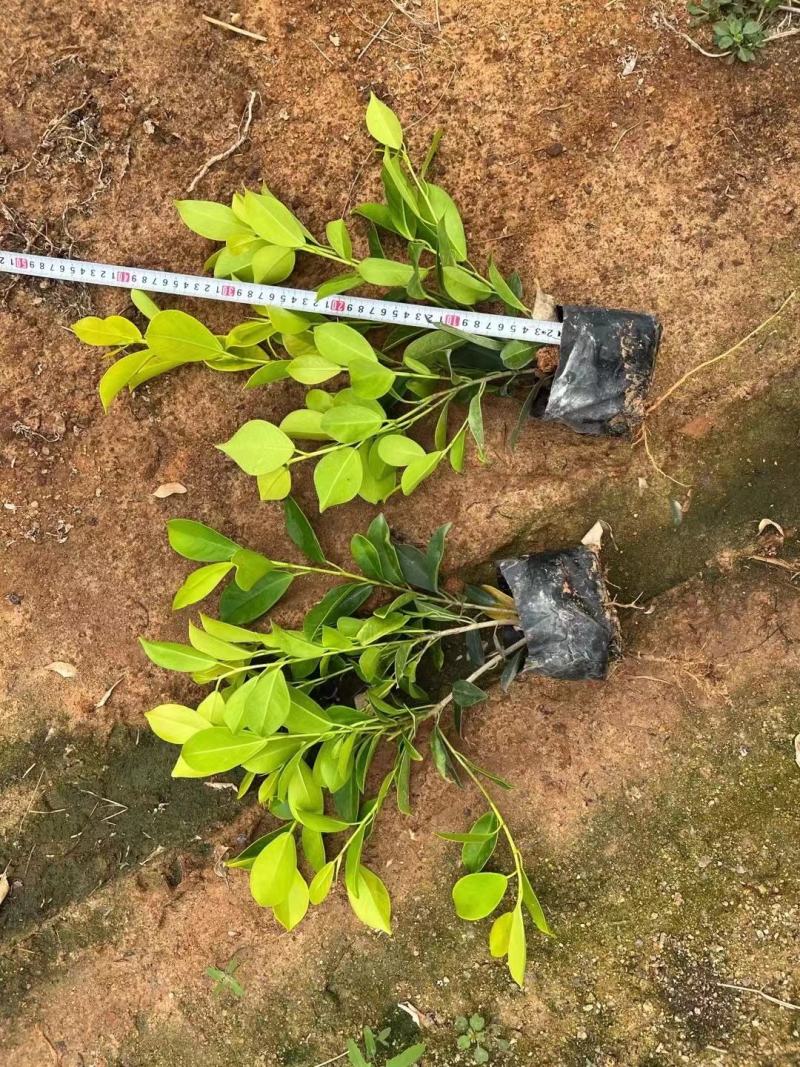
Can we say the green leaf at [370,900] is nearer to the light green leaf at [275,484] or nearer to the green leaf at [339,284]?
the light green leaf at [275,484]

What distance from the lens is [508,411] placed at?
195cm

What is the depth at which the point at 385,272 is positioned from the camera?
175 cm

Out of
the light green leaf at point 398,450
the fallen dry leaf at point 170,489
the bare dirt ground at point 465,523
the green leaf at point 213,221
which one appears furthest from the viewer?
the fallen dry leaf at point 170,489

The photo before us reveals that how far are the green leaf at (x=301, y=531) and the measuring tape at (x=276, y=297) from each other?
1.54 feet

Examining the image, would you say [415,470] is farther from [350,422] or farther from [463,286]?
[463,286]

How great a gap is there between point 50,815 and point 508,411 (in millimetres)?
1630

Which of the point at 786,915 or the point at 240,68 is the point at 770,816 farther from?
the point at 240,68

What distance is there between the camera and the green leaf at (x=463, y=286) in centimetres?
175

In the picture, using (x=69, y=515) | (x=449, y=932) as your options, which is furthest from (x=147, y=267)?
(x=449, y=932)

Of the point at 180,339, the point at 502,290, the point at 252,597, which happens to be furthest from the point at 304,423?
the point at 502,290

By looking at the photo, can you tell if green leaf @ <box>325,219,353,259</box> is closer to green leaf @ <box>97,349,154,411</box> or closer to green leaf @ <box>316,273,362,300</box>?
green leaf @ <box>316,273,362,300</box>

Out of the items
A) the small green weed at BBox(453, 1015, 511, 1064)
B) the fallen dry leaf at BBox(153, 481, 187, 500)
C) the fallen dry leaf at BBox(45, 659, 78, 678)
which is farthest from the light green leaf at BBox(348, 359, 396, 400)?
the small green weed at BBox(453, 1015, 511, 1064)

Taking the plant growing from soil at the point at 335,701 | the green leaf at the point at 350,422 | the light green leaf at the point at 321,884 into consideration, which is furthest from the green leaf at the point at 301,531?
the light green leaf at the point at 321,884

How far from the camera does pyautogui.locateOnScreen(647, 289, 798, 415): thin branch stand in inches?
74.4
